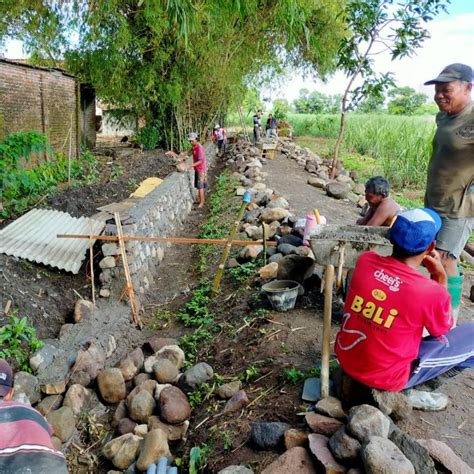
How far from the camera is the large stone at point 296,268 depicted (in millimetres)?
4039

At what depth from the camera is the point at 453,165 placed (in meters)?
2.97

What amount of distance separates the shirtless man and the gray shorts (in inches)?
22.5

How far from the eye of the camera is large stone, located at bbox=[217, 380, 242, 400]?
3.07m

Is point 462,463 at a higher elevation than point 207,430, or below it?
higher

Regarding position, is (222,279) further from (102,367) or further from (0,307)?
(0,307)

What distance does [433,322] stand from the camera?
6.84ft

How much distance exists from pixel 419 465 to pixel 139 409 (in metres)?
2.10

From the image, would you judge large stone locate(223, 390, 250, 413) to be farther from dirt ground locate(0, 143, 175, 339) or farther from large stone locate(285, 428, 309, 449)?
dirt ground locate(0, 143, 175, 339)

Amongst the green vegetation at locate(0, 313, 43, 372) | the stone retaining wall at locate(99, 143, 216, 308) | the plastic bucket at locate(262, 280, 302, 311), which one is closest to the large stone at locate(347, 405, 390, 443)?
the plastic bucket at locate(262, 280, 302, 311)

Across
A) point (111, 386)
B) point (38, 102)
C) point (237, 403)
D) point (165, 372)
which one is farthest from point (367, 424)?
point (38, 102)

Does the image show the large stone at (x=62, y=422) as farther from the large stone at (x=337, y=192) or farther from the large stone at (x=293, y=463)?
the large stone at (x=337, y=192)

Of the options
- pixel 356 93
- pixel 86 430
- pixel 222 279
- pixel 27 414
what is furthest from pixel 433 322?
pixel 356 93

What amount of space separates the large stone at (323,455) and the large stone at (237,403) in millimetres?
756

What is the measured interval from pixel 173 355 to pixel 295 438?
1803 millimetres
